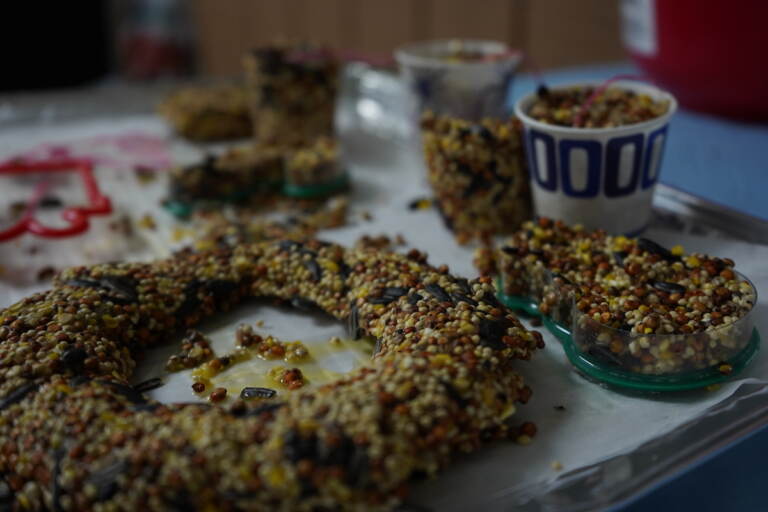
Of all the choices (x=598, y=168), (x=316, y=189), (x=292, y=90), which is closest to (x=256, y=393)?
(x=598, y=168)

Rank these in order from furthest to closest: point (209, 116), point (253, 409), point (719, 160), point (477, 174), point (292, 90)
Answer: point (209, 116)
point (292, 90)
point (719, 160)
point (477, 174)
point (253, 409)

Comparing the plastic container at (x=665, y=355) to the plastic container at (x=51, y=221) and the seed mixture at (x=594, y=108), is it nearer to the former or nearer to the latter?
the seed mixture at (x=594, y=108)

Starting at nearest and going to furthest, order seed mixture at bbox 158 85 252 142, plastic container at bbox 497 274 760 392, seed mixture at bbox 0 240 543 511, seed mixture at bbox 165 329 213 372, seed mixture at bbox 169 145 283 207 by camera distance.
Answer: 1. seed mixture at bbox 0 240 543 511
2. plastic container at bbox 497 274 760 392
3. seed mixture at bbox 165 329 213 372
4. seed mixture at bbox 169 145 283 207
5. seed mixture at bbox 158 85 252 142

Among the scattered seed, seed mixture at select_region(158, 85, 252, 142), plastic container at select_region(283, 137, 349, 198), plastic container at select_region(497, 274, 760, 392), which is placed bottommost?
the scattered seed

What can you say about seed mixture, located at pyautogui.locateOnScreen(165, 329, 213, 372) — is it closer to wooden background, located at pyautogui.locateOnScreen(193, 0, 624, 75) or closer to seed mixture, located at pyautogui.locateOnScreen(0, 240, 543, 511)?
seed mixture, located at pyautogui.locateOnScreen(0, 240, 543, 511)

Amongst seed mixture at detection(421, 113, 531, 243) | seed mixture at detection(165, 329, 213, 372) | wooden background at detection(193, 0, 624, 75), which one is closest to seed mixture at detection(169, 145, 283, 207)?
seed mixture at detection(421, 113, 531, 243)

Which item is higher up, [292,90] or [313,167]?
[292,90]

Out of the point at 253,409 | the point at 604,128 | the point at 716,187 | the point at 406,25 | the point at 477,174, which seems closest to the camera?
the point at 253,409

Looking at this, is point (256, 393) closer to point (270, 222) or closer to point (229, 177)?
point (270, 222)
